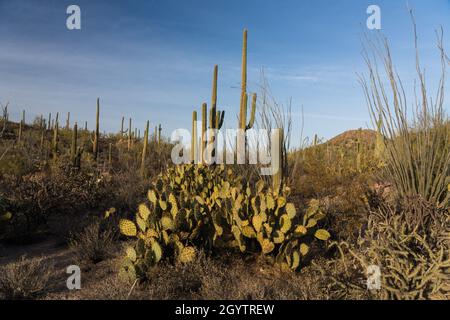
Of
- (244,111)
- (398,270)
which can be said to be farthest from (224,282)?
(244,111)

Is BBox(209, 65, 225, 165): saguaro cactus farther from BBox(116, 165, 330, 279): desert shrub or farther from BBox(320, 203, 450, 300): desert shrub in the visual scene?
BBox(320, 203, 450, 300): desert shrub

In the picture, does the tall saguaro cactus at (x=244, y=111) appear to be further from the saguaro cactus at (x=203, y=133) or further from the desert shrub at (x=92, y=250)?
the desert shrub at (x=92, y=250)

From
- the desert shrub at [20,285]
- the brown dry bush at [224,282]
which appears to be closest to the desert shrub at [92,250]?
the desert shrub at [20,285]

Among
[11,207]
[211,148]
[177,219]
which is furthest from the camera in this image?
[211,148]

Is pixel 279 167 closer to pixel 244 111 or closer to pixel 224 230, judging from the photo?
pixel 224 230

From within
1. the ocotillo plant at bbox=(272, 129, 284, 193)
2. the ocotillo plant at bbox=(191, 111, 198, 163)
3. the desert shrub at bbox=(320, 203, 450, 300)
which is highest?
the ocotillo plant at bbox=(191, 111, 198, 163)

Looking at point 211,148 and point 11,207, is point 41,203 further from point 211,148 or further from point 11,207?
point 211,148

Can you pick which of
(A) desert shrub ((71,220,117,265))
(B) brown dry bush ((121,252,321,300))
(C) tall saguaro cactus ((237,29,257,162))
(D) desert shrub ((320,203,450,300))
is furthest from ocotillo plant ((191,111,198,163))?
(D) desert shrub ((320,203,450,300))

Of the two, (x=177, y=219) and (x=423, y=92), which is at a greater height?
(x=423, y=92)

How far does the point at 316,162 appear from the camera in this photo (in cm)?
1291

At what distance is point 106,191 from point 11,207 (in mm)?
2239

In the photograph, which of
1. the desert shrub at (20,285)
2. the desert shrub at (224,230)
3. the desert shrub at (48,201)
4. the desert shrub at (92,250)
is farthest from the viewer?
the desert shrub at (48,201)

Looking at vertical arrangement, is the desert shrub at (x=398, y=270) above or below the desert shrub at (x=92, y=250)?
above

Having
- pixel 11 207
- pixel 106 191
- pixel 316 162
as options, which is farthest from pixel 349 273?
pixel 316 162
